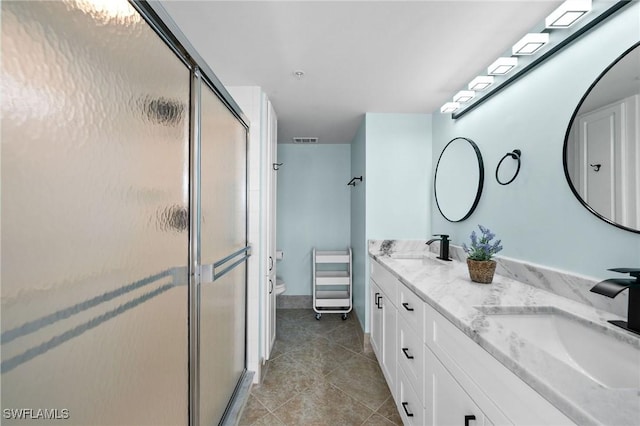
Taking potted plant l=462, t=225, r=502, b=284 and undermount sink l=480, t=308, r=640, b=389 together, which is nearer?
undermount sink l=480, t=308, r=640, b=389

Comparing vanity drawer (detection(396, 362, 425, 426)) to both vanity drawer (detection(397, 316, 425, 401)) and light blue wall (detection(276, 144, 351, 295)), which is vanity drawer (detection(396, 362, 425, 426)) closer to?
vanity drawer (detection(397, 316, 425, 401))

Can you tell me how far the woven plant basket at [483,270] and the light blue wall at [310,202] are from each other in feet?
8.26

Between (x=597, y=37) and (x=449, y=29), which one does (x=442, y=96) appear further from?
(x=597, y=37)

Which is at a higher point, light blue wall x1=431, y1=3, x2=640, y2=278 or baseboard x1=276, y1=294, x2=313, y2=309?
light blue wall x1=431, y1=3, x2=640, y2=278

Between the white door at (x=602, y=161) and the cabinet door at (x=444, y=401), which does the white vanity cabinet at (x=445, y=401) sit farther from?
the white door at (x=602, y=161)

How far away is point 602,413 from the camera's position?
495 mm

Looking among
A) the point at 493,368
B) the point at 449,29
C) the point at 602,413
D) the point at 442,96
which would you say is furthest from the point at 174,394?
the point at 442,96

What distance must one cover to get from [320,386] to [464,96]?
2.43 m

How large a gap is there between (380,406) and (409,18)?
235 cm

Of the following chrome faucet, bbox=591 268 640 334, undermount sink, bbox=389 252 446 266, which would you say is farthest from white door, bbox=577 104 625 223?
undermount sink, bbox=389 252 446 266

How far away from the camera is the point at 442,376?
1091mm

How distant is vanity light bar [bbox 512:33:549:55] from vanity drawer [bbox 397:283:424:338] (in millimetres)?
1369

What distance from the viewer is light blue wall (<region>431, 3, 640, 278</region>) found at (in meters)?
1.07

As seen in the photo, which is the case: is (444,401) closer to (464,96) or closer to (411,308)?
(411,308)
